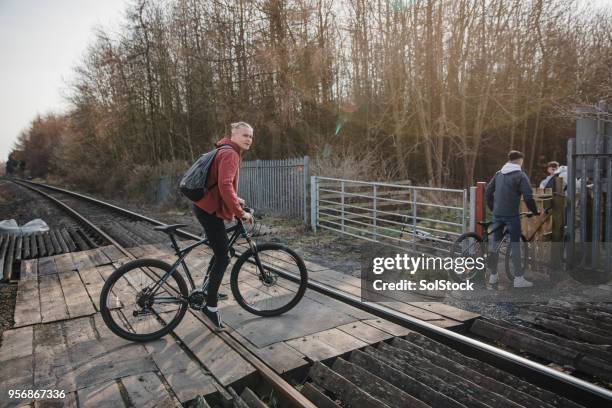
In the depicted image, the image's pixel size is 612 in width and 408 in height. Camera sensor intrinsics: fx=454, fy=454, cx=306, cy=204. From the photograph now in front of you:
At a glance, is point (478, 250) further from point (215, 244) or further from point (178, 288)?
point (178, 288)

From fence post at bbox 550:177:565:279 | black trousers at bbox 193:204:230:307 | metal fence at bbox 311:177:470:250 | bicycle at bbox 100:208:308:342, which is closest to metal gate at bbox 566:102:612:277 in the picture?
fence post at bbox 550:177:565:279

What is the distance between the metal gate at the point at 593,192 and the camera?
6906 mm

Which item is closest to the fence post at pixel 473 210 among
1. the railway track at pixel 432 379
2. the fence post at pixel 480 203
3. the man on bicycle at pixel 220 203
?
the fence post at pixel 480 203

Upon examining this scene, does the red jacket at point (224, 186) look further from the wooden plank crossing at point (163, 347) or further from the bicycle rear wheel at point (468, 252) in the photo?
the bicycle rear wheel at point (468, 252)

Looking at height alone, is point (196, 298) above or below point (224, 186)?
below

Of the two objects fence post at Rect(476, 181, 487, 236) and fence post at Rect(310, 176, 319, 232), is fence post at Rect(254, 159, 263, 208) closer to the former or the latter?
fence post at Rect(310, 176, 319, 232)

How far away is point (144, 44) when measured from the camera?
2717 centimetres

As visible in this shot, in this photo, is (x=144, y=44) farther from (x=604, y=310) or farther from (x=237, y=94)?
(x=604, y=310)

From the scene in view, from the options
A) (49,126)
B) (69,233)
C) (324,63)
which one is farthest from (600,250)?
(49,126)

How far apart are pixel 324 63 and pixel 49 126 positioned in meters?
60.4

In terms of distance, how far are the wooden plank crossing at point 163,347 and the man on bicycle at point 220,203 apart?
506mm

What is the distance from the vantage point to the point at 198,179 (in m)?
4.23

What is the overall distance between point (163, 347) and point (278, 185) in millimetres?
10052

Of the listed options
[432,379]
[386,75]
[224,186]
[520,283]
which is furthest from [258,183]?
[432,379]
